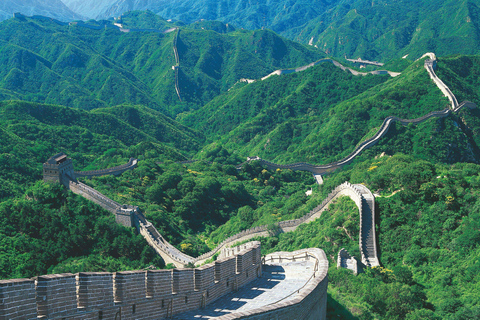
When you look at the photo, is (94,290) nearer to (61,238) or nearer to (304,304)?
(304,304)

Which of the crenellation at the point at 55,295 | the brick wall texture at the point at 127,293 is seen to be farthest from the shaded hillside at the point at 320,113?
the crenellation at the point at 55,295

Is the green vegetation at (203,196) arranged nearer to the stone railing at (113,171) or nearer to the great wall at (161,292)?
the stone railing at (113,171)

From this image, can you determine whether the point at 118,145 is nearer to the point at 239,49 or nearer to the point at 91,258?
the point at 91,258

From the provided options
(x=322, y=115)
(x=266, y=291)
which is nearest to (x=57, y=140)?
(x=322, y=115)

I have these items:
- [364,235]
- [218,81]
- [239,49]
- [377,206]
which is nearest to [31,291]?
[364,235]

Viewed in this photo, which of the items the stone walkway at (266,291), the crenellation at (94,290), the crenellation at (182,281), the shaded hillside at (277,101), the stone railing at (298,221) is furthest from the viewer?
the shaded hillside at (277,101)

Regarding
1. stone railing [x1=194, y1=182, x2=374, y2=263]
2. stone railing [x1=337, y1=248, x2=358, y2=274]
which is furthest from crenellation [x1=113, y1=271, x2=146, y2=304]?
→ stone railing [x1=194, y1=182, x2=374, y2=263]

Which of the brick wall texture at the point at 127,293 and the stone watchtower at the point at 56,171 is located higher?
the stone watchtower at the point at 56,171
